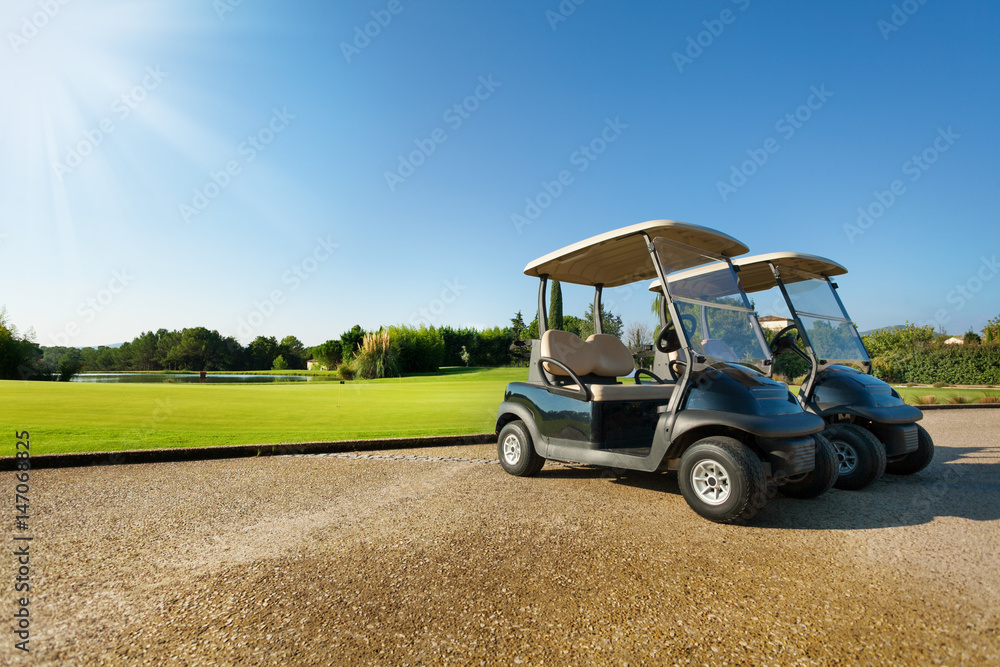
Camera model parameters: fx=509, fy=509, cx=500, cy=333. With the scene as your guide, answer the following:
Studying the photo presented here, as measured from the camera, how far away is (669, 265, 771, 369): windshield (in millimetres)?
4160

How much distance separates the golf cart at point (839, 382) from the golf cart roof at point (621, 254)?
4.20 feet

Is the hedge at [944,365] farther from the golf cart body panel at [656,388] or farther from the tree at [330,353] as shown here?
the tree at [330,353]

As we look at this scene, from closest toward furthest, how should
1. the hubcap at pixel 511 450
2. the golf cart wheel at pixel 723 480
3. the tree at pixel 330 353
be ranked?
the golf cart wheel at pixel 723 480 → the hubcap at pixel 511 450 → the tree at pixel 330 353

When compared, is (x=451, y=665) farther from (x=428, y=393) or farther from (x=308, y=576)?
(x=428, y=393)

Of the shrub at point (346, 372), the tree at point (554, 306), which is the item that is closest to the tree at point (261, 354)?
the shrub at point (346, 372)

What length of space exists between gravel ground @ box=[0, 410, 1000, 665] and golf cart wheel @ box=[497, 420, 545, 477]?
1.54 ft

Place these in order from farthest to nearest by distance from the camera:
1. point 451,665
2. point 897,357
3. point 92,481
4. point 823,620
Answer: point 897,357
point 92,481
point 823,620
point 451,665

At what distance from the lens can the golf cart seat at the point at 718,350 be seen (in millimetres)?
4164

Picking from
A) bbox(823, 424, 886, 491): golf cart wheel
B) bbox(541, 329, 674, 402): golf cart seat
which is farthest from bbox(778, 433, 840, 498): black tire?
bbox(541, 329, 674, 402): golf cart seat

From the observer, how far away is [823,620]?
88.3 inches

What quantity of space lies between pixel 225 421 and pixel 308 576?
7551 mm

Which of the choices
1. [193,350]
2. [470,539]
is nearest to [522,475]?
[470,539]

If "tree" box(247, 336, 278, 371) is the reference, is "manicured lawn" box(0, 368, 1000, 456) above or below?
below

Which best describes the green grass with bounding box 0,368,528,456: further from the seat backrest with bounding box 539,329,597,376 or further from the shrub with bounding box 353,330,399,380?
the shrub with bounding box 353,330,399,380
